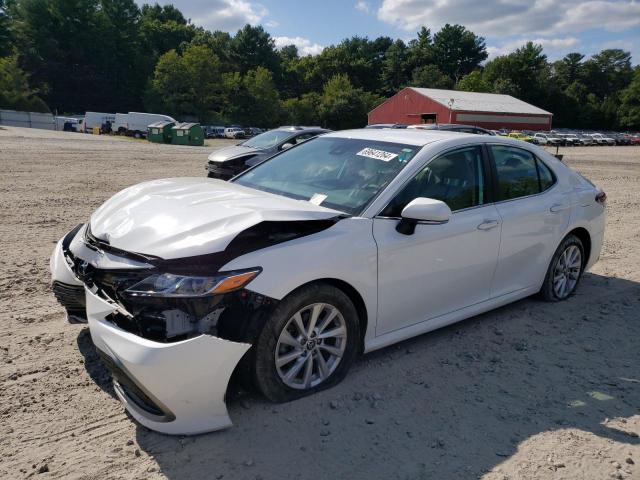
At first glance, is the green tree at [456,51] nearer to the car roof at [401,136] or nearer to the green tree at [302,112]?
the green tree at [302,112]

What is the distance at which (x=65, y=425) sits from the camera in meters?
2.96

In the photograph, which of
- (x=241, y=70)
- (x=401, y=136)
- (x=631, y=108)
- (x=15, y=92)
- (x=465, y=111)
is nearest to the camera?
(x=401, y=136)

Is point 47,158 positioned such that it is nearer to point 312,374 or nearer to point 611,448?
point 312,374

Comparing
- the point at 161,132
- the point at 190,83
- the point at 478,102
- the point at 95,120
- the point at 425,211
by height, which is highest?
the point at 190,83

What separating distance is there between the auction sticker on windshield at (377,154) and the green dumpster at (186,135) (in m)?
33.4

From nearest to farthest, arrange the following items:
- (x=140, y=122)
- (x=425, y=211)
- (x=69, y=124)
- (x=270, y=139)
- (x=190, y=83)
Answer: (x=425, y=211) → (x=270, y=139) → (x=140, y=122) → (x=69, y=124) → (x=190, y=83)

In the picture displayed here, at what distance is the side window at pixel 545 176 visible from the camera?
4848 mm

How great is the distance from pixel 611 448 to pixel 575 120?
10182cm

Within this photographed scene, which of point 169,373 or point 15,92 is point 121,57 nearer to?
point 15,92

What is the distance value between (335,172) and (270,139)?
9.71m

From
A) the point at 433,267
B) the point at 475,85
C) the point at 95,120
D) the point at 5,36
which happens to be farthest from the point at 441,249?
the point at 5,36

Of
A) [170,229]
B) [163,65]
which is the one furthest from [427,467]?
[163,65]

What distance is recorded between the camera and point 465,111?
5912 centimetres

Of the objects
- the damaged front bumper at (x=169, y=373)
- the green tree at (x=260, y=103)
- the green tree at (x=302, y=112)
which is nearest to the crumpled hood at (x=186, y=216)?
the damaged front bumper at (x=169, y=373)
